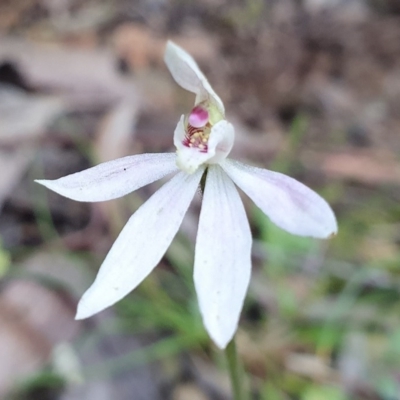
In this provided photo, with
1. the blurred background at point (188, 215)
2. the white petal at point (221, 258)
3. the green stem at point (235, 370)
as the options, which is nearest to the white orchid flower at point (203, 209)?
the white petal at point (221, 258)

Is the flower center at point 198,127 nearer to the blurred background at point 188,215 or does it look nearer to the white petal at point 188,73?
the white petal at point 188,73

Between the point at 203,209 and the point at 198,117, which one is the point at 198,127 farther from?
the point at 203,209

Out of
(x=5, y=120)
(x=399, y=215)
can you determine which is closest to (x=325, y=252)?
(x=399, y=215)

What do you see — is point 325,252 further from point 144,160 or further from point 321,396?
point 144,160

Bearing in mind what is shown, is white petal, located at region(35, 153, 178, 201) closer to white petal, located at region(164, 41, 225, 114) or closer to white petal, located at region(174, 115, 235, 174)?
Answer: white petal, located at region(174, 115, 235, 174)

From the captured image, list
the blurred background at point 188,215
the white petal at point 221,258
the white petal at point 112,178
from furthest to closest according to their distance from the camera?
the blurred background at point 188,215, the white petal at point 112,178, the white petal at point 221,258

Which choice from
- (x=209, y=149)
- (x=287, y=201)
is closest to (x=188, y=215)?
(x=209, y=149)

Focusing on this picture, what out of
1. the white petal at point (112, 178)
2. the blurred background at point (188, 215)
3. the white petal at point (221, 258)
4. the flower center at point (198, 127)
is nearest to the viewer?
the white petal at point (221, 258)
